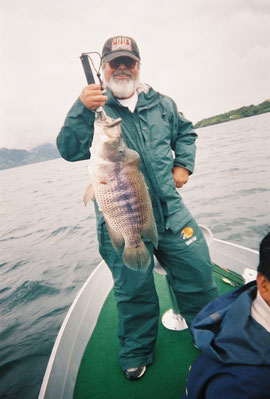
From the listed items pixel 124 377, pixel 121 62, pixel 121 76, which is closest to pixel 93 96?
pixel 121 76

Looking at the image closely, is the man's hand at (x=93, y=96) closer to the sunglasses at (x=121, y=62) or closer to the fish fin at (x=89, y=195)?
the fish fin at (x=89, y=195)

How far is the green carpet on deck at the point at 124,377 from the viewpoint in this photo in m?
2.61

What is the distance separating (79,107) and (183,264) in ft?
6.27

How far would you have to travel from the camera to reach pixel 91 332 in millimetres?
3434

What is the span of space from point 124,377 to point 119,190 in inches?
90.9

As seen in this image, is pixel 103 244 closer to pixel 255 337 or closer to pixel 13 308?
pixel 255 337

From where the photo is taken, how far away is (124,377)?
9.07ft

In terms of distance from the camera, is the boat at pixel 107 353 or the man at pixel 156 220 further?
the boat at pixel 107 353

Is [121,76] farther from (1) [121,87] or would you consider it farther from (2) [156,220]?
(2) [156,220]

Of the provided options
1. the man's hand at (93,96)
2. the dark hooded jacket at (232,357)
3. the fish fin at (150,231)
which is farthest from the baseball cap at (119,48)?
the dark hooded jacket at (232,357)

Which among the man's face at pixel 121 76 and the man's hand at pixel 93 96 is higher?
the man's face at pixel 121 76

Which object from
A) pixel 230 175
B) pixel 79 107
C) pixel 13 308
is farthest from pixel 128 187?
pixel 230 175

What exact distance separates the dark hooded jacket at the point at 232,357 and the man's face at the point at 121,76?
7.22 ft

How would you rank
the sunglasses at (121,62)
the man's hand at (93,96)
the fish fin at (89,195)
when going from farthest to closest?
the sunglasses at (121,62)
the fish fin at (89,195)
the man's hand at (93,96)
